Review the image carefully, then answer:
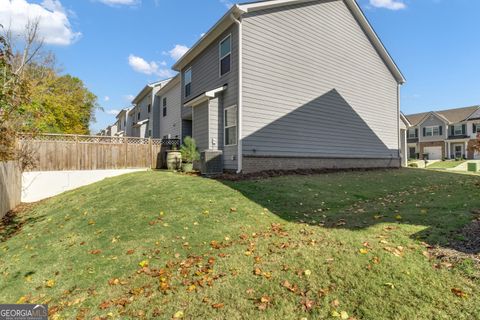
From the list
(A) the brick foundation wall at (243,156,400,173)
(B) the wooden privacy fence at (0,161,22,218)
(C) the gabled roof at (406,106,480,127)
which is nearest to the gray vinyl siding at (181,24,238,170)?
(A) the brick foundation wall at (243,156,400,173)

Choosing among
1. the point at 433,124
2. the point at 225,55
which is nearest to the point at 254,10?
the point at 225,55

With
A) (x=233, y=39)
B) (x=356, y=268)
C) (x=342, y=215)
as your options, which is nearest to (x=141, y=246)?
(x=356, y=268)

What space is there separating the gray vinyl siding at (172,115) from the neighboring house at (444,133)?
3444 cm

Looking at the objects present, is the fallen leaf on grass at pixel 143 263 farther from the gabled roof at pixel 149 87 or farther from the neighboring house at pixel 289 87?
the gabled roof at pixel 149 87

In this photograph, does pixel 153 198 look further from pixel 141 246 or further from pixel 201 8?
pixel 201 8

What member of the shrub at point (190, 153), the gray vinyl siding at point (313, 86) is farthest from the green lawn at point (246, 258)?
the shrub at point (190, 153)

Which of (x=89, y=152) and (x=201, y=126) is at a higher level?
(x=201, y=126)

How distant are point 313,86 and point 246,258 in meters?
11.7

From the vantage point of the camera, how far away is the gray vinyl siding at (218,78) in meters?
12.3

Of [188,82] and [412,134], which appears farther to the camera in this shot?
[412,134]

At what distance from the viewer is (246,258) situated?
4535mm

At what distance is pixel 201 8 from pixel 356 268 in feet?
48.5

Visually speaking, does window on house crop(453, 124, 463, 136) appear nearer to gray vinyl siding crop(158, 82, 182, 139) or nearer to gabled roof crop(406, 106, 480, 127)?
gabled roof crop(406, 106, 480, 127)

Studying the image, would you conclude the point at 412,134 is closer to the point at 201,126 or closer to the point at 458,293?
the point at 201,126
